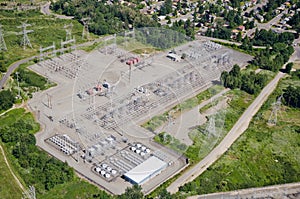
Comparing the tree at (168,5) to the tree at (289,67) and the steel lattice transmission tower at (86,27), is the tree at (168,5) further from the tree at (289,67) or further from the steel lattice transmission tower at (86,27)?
the tree at (289,67)

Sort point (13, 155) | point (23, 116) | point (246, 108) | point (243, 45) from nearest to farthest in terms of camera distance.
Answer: point (13, 155)
point (23, 116)
point (246, 108)
point (243, 45)

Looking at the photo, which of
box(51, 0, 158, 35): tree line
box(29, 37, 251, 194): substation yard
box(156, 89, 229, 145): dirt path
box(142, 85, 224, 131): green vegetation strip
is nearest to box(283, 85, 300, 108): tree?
box(142, 85, 224, 131): green vegetation strip

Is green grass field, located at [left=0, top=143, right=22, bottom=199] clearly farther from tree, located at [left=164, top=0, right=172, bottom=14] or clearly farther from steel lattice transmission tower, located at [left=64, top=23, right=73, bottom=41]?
tree, located at [left=164, top=0, right=172, bottom=14]

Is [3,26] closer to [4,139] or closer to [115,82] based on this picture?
[115,82]

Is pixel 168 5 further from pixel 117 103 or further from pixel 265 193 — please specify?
pixel 265 193

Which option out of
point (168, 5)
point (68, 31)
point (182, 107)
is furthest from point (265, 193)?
point (168, 5)

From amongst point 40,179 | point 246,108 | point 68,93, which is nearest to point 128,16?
point 68,93

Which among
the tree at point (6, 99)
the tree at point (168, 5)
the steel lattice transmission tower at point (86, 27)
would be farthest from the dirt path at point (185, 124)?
the tree at point (168, 5)
